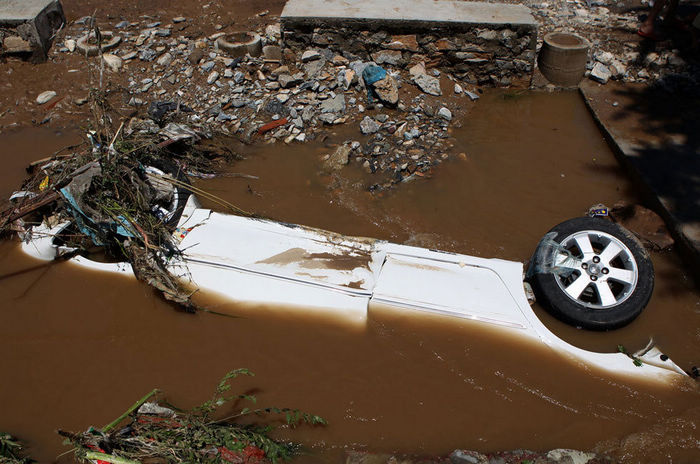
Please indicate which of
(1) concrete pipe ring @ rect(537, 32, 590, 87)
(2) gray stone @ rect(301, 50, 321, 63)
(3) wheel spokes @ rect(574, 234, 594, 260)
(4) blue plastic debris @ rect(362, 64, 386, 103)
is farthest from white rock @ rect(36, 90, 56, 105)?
(3) wheel spokes @ rect(574, 234, 594, 260)

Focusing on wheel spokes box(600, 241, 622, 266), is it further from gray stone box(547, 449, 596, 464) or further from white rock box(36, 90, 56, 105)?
white rock box(36, 90, 56, 105)

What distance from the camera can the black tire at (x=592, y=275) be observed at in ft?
12.1

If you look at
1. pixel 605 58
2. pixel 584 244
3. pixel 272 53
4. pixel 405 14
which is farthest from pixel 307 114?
pixel 605 58

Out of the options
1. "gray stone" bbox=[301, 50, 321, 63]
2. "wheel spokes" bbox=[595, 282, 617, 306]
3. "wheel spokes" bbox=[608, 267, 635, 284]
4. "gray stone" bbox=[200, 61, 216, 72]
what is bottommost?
"wheel spokes" bbox=[595, 282, 617, 306]

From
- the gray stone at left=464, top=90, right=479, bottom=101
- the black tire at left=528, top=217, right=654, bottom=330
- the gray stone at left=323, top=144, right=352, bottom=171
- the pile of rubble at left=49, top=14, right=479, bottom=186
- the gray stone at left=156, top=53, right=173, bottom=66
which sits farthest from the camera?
the gray stone at left=156, top=53, right=173, bottom=66

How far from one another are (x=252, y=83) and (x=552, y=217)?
432 cm

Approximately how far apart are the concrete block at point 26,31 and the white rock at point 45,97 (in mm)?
913

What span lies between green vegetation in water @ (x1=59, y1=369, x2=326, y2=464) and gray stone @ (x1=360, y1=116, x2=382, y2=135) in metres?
3.73

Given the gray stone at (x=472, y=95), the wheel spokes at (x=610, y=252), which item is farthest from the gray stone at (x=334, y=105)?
the wheel spokes at (x=610, y=252)

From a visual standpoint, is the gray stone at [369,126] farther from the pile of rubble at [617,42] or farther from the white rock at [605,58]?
the white rock at [605,58]

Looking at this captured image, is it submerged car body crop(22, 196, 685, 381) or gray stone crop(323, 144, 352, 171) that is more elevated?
submerged car body crop(22, 196, 685, 381)

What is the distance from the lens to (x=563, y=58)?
6.70m

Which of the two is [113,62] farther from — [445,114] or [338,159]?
[445,114]

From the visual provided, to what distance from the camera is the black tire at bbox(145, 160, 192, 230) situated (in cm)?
396
